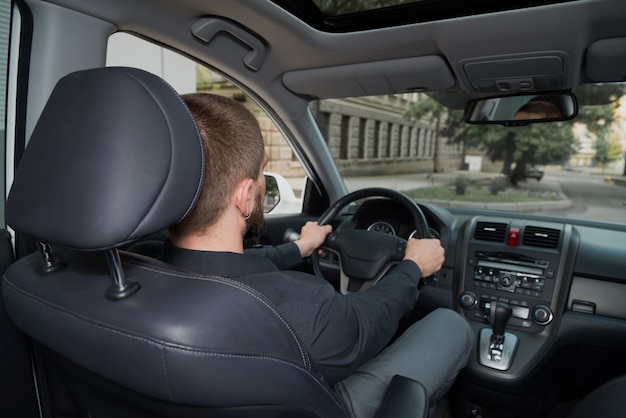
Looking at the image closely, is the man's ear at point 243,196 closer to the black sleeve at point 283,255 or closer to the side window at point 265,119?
the black sleeve at point 283,255

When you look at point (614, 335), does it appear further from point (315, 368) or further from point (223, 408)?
point (223, 408)

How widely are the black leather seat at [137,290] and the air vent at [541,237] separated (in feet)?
6.00

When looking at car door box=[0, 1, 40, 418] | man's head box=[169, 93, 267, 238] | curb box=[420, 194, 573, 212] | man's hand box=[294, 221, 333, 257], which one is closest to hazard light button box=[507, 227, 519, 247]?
curb box=[420, 194, 573, 212]

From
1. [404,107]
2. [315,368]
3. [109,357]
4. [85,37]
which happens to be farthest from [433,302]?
[404,107]

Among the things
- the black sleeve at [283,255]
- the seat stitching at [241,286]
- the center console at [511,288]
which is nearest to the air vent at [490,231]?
the center console at [511,288]

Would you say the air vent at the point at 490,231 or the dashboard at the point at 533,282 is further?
the air vent at the point at 490,231

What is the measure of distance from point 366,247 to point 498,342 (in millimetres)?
932

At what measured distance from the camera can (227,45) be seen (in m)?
2.32

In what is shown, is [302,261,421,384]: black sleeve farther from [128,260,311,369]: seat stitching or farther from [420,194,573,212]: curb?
[420,194,573,212]: curb

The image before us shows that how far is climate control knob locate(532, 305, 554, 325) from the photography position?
227 centimetres

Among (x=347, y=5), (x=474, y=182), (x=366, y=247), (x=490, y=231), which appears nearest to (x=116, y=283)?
(x=366, y=247)

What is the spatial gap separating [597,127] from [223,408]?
3453 mm

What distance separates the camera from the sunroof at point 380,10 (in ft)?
5.98

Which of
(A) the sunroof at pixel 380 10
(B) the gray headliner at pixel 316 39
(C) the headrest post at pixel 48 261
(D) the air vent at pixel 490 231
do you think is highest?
(A) the sunroof at pixel 380 10
